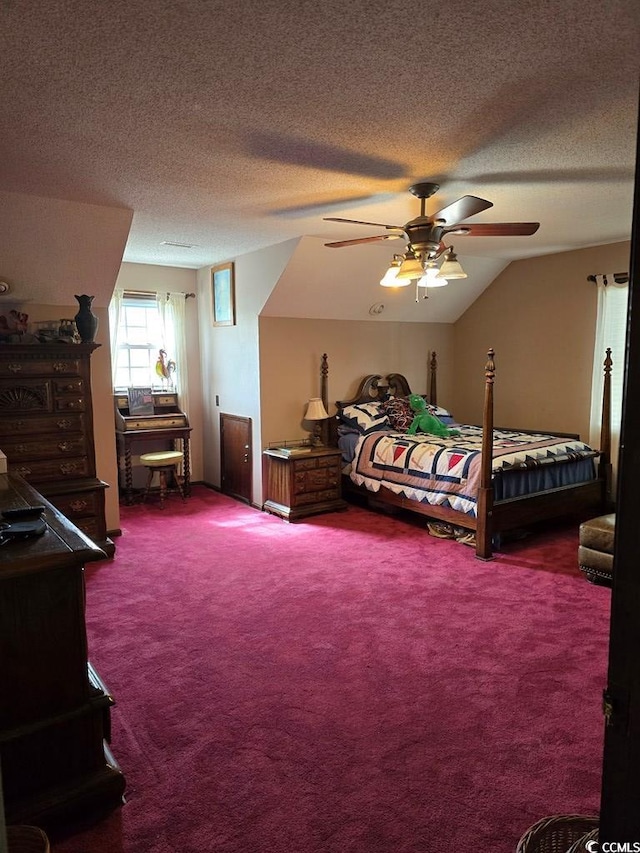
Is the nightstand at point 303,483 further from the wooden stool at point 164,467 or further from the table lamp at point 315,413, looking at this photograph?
the wooden stool at point 164,467

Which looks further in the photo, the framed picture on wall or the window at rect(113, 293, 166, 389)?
the window at rect(113, 293, 166, 389)

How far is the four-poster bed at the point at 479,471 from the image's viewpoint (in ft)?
13.2

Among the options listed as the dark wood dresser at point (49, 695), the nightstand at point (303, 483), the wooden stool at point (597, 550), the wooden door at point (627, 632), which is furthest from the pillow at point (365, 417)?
the wooden door at point (627, 632)

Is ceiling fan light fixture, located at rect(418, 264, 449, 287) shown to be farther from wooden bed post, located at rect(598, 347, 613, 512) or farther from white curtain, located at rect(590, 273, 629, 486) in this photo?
white curtain, located at rect(590, 273, 629, 486)

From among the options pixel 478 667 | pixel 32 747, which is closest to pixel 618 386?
pixel 478 667

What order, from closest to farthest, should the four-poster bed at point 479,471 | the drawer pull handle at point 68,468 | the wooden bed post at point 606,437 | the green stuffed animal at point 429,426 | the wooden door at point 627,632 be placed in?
1. the wooden door at point 627,632
2. the drawer pull handle at point 68,468
3. the four-poster bed at point 479,471
4. the wooden bed post at point 606,437
5. the green stuffed animal at point 429,426

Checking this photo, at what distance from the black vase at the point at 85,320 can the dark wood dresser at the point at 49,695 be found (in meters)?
2.48

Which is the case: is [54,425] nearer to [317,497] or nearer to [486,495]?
[317,497]

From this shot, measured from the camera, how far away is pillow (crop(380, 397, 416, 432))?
17.8 ft

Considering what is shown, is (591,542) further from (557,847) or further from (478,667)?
(557,847)

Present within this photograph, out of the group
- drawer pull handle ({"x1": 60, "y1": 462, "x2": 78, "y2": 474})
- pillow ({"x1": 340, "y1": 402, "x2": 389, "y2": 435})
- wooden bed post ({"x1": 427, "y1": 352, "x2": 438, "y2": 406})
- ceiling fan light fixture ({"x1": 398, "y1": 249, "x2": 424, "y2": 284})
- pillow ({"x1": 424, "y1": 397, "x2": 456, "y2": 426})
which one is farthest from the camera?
wooden bed post ({"x1": 427, "y1": 352, "x2": 438, "y2": 406})

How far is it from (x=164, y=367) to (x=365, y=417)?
2257 mm

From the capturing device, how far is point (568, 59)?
1824mm

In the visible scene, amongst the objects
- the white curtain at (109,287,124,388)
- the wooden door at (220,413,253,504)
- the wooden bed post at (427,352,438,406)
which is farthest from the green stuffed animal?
the white curtain at (109,287,124,388)
